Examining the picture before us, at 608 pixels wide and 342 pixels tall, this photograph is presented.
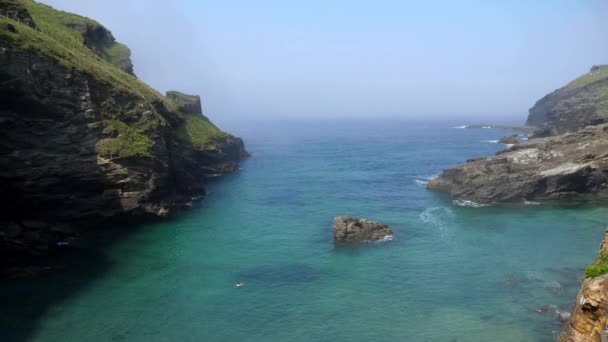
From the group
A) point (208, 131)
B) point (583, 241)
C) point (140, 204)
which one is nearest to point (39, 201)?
point (140, 204)

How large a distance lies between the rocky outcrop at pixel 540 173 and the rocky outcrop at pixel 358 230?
25210 millimetres

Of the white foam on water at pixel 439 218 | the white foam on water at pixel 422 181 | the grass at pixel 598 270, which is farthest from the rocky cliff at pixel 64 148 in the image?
the grass at pixel 598 270

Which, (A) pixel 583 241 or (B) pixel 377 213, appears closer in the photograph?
(A) pixel 583 241

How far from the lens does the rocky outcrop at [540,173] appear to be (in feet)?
232

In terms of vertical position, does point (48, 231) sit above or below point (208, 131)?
below

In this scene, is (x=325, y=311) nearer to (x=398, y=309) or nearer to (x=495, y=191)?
(x=398, y=309)

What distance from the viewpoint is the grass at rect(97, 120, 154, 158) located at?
6028 centimetres

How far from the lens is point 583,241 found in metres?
53.6

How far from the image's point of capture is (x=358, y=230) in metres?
57.2

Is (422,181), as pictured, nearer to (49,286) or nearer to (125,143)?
(125,143)

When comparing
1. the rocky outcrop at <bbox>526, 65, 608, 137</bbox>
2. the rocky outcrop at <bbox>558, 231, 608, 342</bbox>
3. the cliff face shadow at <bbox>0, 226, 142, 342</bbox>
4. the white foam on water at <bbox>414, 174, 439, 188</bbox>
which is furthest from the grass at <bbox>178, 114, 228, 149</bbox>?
the rocky outcrop at <bbox>526, 65, 608, 137</bbox>

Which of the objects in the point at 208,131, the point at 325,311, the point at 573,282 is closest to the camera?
the point at 325,311

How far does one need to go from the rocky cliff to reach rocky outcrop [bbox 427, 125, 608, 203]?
51738 mm

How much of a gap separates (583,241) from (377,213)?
2807cm
